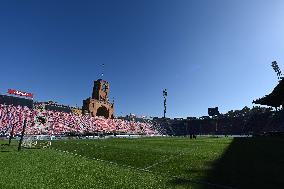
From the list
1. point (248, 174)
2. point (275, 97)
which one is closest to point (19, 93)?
point (275, 97)

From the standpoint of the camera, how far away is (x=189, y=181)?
8188 millimetres

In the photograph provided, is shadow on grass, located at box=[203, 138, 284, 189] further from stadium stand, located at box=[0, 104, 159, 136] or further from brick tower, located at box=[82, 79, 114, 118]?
brick tower, located at box=[82, 79, 114, 118]

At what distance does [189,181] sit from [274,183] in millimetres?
2465

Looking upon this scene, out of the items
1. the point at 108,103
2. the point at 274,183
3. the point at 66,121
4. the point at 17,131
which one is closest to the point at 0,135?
the point at 17,131

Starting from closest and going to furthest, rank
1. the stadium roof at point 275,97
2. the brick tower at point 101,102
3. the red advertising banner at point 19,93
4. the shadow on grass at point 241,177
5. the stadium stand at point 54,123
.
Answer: the shadow on grass at point 241,177 → the stadium roof at point 275,97 → the stadium stand at point 54,123 → the red advertising banner at point 19,93 → the brick tower at point 101,102

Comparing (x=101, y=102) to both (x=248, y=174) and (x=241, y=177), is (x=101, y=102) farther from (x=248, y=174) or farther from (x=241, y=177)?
(x=241, y=177)

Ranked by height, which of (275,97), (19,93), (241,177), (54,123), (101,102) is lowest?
(241,177)

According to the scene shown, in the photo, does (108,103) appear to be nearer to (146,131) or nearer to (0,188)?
(146,131)

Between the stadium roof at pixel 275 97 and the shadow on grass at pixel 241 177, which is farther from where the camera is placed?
the stadium roof at pixel 275 97

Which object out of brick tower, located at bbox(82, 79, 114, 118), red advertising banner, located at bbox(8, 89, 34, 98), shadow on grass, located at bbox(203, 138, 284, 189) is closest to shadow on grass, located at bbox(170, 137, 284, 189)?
shadow on grass, located at bbox(203, 138, 284, 189)

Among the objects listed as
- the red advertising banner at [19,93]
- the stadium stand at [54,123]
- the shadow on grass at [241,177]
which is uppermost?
the red advertising banner at [19,93]

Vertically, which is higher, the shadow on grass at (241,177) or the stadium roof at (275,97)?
the stadium roof at (275,97)

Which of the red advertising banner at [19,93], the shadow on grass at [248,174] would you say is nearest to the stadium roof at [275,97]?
the shadow on grass at [248,174]

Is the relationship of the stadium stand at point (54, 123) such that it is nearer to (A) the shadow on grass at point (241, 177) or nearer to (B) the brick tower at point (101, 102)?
(B) the brick tower at point (101, 102)
